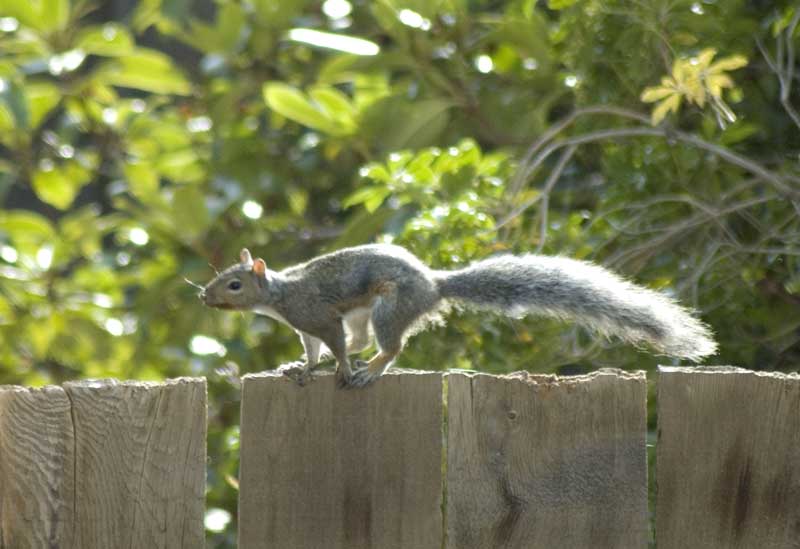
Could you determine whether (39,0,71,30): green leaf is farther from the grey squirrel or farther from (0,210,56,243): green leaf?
the grey squirrel

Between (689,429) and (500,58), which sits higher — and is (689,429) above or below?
below

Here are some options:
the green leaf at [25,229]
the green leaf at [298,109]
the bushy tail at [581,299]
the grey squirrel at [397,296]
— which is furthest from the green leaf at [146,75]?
the bushy tail at [581,299]

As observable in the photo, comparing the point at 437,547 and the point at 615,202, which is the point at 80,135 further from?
the point at 437,547

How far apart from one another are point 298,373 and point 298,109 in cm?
159

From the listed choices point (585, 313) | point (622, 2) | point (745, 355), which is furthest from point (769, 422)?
point (622, 2)

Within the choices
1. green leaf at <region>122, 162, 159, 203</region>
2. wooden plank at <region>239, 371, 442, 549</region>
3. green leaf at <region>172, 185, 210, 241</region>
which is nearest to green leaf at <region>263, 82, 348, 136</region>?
green leaf at <region>172, 185, 210, 241</region>

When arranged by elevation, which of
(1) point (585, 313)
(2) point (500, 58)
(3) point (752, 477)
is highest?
(2) point (500, 58)

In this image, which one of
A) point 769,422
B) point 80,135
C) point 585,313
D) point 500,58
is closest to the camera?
point 769,422

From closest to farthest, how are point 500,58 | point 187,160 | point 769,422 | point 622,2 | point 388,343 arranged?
point 769,422, point 388,343, point 622,2, point 500,58, point 187,160

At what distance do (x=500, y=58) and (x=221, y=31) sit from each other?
805 mm

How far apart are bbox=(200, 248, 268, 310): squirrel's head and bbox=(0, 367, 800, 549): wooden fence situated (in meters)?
0.55

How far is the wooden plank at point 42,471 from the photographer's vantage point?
1.70 meters

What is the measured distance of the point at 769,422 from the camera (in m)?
1.70

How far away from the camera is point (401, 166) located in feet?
9.25
